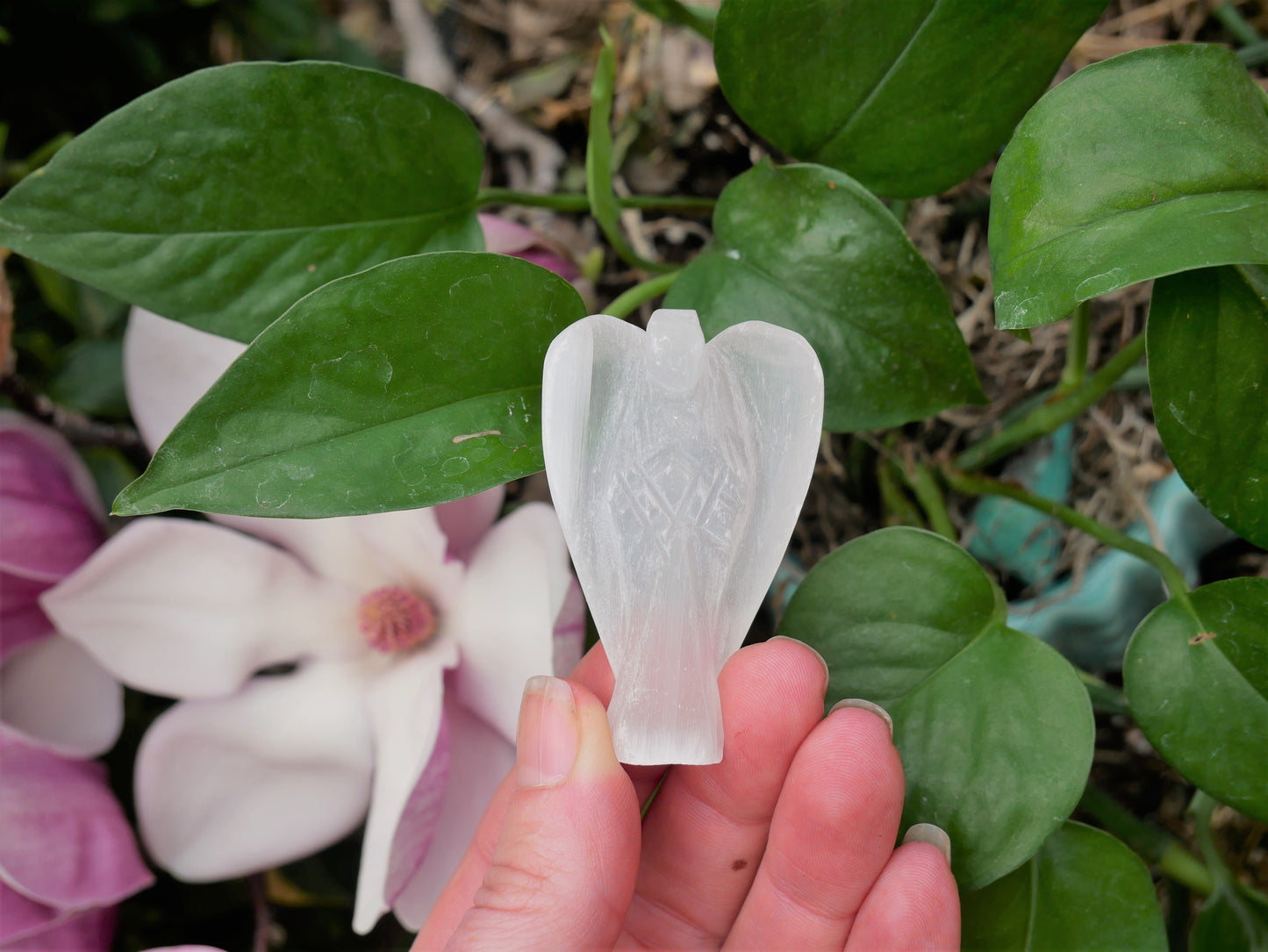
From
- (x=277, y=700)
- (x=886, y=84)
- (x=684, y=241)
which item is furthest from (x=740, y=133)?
(x=277, y=700)

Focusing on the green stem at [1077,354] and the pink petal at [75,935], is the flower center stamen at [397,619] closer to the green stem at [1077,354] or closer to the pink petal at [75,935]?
the pink petal at [75,935]

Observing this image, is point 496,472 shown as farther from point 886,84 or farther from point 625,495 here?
point 886,84

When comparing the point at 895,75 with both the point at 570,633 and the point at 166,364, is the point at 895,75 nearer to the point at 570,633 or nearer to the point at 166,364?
the point at 570,633

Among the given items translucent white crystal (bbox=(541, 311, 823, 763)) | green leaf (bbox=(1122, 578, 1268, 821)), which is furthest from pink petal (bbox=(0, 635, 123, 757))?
green leaf (bbox=(1122, 578, 1268, 821))

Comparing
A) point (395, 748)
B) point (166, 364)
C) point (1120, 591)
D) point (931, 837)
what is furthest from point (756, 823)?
point (166, 364)

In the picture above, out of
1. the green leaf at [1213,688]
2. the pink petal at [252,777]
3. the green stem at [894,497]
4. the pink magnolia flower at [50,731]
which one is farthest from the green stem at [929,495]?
the pink magnolia flower at [50,731]

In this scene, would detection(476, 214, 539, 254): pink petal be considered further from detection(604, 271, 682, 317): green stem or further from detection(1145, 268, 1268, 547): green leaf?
detection(1145, 268, 1268, 547): green leaf

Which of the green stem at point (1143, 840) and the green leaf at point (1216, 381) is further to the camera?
the green stem at point (1143, 840)

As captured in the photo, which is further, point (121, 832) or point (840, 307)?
point (121, 832)
